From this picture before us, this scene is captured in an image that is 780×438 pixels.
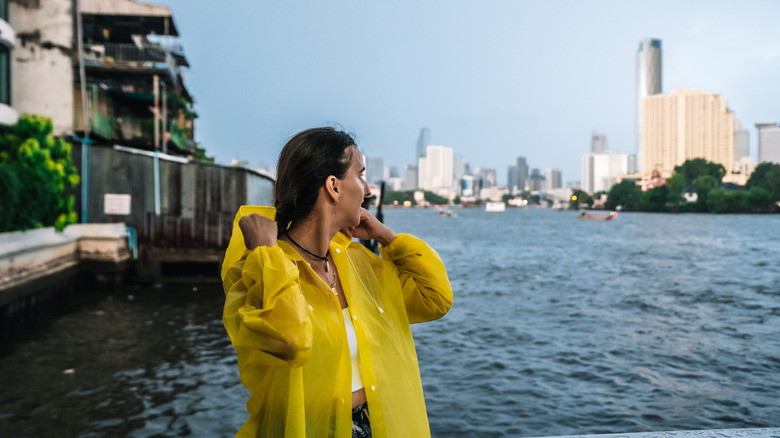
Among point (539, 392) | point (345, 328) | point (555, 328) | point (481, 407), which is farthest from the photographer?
point (555, 328)

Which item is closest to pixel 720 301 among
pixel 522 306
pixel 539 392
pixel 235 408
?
pixel 522 306

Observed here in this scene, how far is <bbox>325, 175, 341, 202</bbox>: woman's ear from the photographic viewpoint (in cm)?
195

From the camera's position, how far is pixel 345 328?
1.95 m

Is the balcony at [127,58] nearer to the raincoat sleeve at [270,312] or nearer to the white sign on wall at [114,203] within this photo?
the white sign on wall at [114,203]

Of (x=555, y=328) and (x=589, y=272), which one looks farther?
(x=589, y=272)

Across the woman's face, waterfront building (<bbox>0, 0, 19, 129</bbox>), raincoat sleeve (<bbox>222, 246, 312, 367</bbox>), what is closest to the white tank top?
raincoat sleeve (<bbox>222, 246, 312, 367</bbox>)

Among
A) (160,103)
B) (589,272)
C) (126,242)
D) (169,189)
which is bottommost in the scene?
(589,272)

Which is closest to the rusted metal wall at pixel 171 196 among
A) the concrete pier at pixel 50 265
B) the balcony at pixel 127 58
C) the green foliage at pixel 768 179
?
the concrete pier at pixel 50 265

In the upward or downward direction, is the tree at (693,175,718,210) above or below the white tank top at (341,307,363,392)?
above

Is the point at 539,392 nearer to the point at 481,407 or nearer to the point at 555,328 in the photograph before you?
the point at 481,407

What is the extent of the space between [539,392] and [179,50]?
28.5 m

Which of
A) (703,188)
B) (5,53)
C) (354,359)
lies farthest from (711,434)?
(703,188)

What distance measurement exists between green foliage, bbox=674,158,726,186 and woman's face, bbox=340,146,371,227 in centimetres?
16069

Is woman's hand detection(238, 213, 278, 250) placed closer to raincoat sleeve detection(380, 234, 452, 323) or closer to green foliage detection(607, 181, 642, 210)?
raincoat sleeve detection(380, 234, 452, 323)
